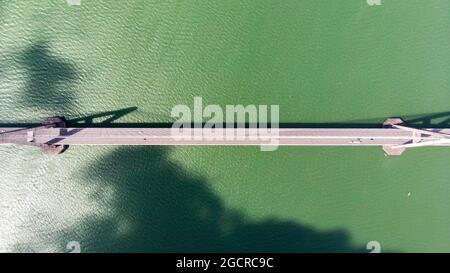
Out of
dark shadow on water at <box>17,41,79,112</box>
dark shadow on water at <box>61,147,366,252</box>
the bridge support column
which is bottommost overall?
dark shadow on water at <box>61,147,366,252</box>

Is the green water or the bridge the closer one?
the bridge

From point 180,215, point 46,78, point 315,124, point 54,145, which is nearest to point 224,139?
point 180,215

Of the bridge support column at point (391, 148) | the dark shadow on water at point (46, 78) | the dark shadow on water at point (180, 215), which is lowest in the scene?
the dark shadow on water at point (180, 215)

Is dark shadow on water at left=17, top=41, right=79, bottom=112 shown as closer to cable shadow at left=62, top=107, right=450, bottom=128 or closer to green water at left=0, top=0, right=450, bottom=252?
green water at left=0, top=0, right=450, bottom=252

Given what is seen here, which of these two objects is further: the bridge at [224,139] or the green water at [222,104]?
the green water at [222,104]

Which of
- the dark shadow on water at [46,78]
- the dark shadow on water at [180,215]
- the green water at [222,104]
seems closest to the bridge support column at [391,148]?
the green water at [222,104]

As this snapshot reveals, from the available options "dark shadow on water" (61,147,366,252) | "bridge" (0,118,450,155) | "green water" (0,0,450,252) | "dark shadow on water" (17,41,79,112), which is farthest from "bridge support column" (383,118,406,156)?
"dark shadow on water" (17,41,79,112)

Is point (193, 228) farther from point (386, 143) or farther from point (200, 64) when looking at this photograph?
point (386, 143)

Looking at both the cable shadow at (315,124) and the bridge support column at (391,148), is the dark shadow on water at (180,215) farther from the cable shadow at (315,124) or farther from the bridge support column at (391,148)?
the bridge support column at (391,148)
